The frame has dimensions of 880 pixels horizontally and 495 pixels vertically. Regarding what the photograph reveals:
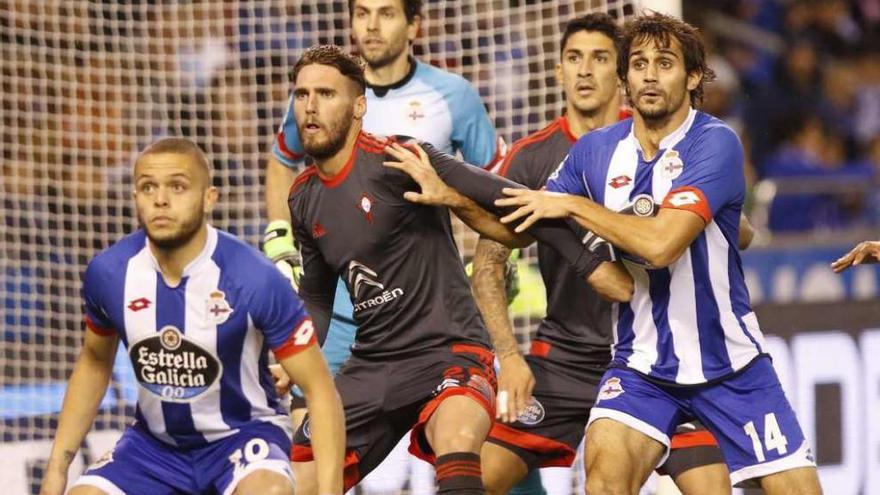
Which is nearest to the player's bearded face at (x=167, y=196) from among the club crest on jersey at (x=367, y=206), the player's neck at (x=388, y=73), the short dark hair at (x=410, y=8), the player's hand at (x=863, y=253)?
the club crest on jersey at (x=367, y=206)

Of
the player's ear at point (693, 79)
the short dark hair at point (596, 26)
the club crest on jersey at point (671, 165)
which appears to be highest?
the short dark hair at point (596, 26)

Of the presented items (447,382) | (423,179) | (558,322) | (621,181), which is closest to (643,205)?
(621,181)

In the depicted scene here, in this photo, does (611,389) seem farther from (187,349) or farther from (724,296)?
(187,349)

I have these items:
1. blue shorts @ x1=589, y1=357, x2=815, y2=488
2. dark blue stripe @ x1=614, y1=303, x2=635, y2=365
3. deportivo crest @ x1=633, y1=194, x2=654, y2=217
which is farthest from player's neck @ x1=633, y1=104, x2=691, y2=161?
blue shorts @ x1=589, y1=357, x2=815, y2=488

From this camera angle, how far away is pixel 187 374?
5.17m

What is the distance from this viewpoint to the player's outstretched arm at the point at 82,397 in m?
5.14

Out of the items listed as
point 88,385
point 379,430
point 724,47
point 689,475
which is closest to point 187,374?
point 88,385

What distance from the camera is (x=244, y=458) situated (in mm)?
5172

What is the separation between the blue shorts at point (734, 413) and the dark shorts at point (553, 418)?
0.81m

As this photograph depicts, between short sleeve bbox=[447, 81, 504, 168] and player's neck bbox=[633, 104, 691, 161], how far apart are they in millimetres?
1438

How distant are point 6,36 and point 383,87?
11.2ft

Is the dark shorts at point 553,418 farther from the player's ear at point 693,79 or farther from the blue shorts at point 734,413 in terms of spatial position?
the player's ear at point 693,79

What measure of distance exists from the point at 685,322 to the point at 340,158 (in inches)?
54.0

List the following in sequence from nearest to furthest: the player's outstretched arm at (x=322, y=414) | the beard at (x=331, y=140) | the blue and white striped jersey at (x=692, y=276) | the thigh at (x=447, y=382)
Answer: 1. the player's outstretched arm at (x=322, y=414)
2. the blue and white striped jersey at (x=692, y=276)
3. the thigh at (x=447, y=382)
4. the beard at (x=331, y=140)
